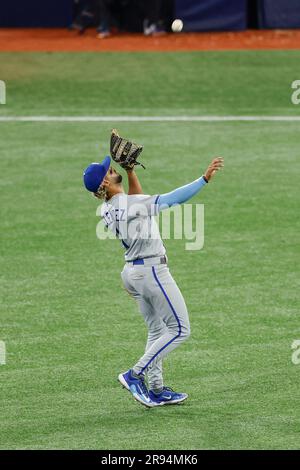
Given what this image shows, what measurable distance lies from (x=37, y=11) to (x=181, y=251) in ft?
52.6

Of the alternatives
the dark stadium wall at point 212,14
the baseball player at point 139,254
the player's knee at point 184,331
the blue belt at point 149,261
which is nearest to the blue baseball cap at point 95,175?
the baseball player at point 139,254

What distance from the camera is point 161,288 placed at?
28.0 feet

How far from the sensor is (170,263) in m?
12.9

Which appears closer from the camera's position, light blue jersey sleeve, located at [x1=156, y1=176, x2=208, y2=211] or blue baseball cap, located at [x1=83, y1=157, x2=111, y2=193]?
light blue jersey sleeve, located at [x1=156, y1=176, x2=208, y2=211]

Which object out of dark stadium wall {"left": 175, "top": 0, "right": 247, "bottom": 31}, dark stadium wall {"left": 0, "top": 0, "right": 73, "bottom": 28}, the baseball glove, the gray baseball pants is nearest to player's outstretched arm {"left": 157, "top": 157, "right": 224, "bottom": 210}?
the baseball glove

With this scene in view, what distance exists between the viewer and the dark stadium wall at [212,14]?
25859 millimetres

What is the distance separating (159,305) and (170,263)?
4.33 m

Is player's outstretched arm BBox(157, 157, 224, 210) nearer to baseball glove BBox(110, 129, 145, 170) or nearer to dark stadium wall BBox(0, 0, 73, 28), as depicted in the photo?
baseball glove BBox(110, 129, 145, 170)

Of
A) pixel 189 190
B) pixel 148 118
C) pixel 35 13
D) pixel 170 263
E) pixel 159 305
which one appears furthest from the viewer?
pixel 35 13

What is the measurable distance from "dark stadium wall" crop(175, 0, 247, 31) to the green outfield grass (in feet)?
8.79

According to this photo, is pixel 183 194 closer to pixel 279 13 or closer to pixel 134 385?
pixel 134 385

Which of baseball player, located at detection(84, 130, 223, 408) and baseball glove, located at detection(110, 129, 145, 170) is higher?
baseball glove, located at detection(110, 129, 145, 170)

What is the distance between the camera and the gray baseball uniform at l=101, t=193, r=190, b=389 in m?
8.47

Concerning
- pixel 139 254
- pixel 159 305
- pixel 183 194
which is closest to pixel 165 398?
pixel 159 305
